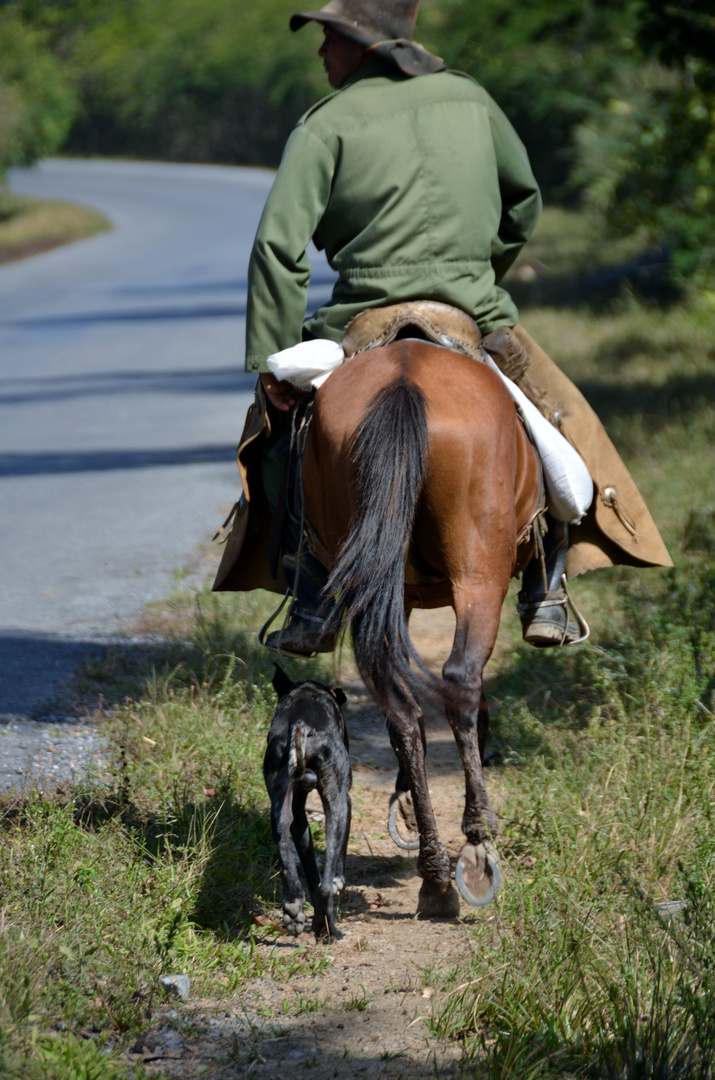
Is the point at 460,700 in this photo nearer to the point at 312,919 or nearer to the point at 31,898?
the point at 312,919

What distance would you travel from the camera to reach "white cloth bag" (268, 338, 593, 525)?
401 cm

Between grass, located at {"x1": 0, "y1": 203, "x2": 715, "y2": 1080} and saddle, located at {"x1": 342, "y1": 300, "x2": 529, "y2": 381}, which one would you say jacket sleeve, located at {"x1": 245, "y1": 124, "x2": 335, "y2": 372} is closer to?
saddle, located at {"x1": 342, "y1": 300, "x2": 529, "y2": 381}

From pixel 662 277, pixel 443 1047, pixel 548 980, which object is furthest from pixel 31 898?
pixel 662 277

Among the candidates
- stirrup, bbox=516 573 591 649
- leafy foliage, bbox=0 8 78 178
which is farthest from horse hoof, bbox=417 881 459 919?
leafy foliage, bbox=0 8 78 178

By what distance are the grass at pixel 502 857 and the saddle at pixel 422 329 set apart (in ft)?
4.76

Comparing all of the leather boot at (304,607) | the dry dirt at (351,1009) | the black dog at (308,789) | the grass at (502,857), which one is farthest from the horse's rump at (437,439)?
the grass at (502,857)

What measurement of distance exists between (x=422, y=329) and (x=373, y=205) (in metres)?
0.45

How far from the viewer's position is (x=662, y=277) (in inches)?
668

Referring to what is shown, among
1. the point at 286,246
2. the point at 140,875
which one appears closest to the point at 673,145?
the point at 286,246

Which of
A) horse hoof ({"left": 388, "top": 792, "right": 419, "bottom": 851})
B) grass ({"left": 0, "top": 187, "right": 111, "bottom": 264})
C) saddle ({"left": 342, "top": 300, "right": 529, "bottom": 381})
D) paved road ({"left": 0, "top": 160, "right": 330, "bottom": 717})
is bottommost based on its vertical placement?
grass ({"left": 0, "top": 187, "right": 111, "bottom": 264})

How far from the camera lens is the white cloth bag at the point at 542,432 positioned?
158 inches

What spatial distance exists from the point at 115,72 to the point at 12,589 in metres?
55.2

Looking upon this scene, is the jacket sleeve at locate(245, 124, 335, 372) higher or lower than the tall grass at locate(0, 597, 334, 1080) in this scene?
higher

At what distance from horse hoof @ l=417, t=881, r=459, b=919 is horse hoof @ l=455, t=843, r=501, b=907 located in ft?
0.68
